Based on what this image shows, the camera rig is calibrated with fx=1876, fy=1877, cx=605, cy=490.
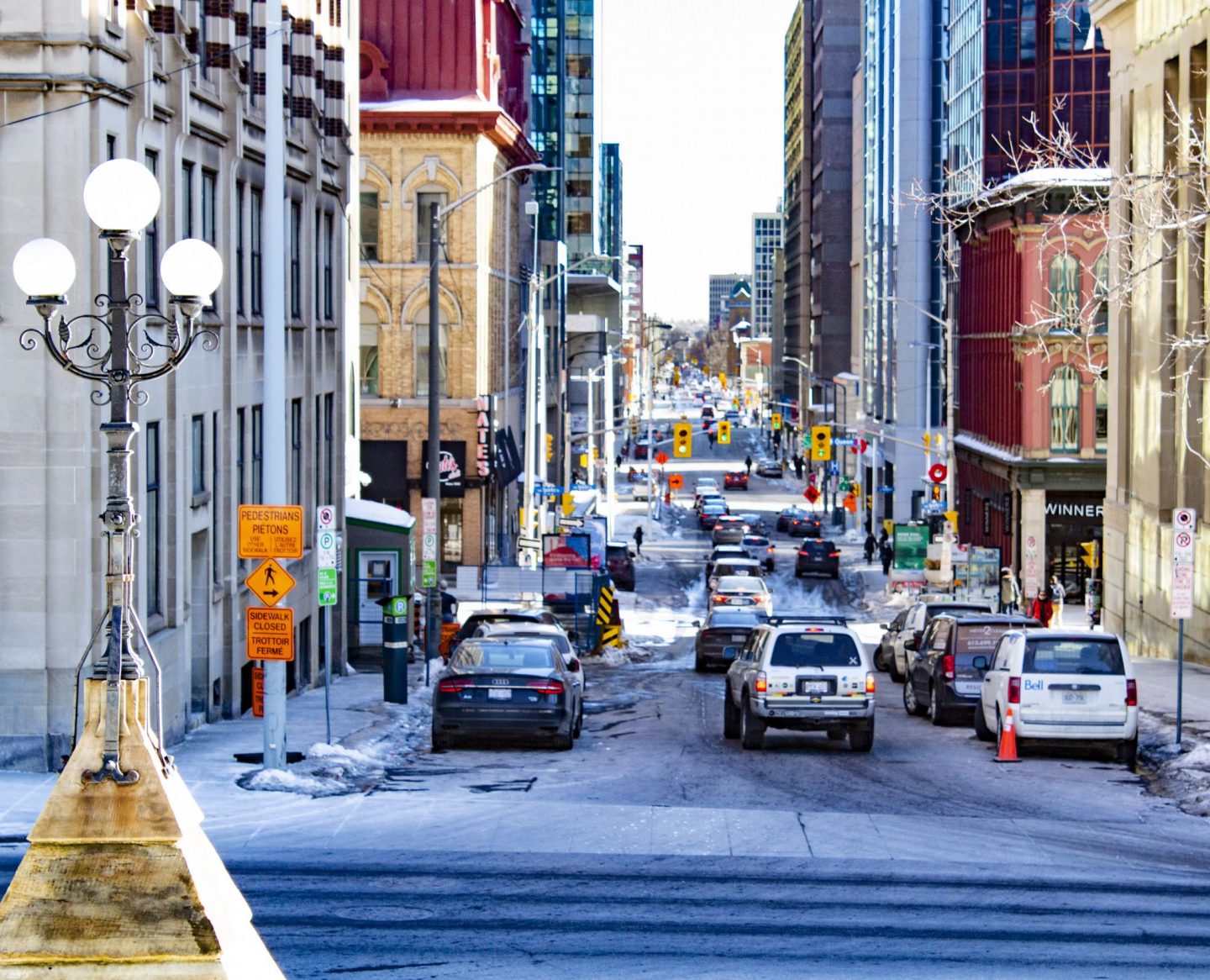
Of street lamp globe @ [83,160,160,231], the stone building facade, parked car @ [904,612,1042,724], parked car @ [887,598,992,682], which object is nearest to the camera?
street lamp globe @ [83,160,160,231]

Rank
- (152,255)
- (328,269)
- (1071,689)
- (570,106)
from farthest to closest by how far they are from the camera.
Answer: (570,106) → (328,269) → (152,255) → (1071,689)

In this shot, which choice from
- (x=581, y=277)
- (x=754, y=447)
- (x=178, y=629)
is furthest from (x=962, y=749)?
(x=754, y=447)

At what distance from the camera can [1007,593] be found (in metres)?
52.3

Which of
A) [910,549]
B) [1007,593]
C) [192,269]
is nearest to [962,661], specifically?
[192,269]

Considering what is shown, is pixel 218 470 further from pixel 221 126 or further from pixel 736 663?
pixel 736 663

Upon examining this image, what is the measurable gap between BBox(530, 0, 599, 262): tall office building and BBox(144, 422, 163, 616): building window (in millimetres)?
87072

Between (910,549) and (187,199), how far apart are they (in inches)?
1455

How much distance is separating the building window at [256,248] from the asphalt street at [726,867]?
8.86m

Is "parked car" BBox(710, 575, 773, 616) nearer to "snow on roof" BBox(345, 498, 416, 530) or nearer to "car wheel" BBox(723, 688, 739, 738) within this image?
"snow on roof" BBox(345, 498, 416, 530)

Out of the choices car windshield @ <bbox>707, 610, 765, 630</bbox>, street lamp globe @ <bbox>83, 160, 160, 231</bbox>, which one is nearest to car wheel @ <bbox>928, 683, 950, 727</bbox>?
car windshield @ <bbox>707, 610, 765, 630</bbox>

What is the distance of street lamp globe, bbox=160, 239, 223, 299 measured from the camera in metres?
10.2

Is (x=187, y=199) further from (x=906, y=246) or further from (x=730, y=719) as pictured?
(x=906, y=246)

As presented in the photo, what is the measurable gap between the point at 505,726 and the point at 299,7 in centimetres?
1471

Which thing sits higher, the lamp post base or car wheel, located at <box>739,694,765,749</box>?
the lamp post base
